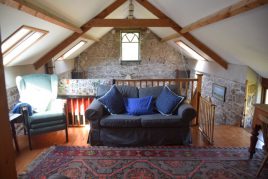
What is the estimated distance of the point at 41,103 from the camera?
3586 mm

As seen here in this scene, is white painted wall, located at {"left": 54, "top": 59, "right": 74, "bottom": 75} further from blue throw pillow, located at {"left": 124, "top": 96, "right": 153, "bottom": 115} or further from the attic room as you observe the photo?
blue throw pillow, located at {"left": 124, "top": 96, "right": 153, "bottom": 115}

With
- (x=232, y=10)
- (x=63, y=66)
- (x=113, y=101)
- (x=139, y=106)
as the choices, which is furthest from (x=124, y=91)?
(x=63, y=66)

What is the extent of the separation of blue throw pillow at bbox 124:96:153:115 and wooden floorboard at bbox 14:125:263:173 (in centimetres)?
99

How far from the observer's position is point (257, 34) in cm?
277

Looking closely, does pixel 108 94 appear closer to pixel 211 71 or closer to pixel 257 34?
pixel 257 34

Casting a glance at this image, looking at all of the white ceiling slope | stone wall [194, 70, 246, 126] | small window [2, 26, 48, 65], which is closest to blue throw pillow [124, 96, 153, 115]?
the white ceiling slope

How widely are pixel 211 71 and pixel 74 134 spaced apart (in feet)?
14.4

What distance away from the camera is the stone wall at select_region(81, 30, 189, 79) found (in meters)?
7.55

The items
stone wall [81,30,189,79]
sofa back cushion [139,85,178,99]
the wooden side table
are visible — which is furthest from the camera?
stone wall [81,30,189,79]

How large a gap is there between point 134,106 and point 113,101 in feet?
1.31

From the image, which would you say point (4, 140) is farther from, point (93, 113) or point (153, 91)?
point (153, 91)

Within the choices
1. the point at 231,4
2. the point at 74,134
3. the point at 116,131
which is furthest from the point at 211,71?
the point at 74,134

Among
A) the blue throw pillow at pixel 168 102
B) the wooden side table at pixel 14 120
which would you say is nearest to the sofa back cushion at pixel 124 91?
the blue throw pillow at pixel 168 102

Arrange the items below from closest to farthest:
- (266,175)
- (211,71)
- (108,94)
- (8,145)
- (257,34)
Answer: (8,145) < (266,175) < (257,34) < (108,94) < (211,71)
